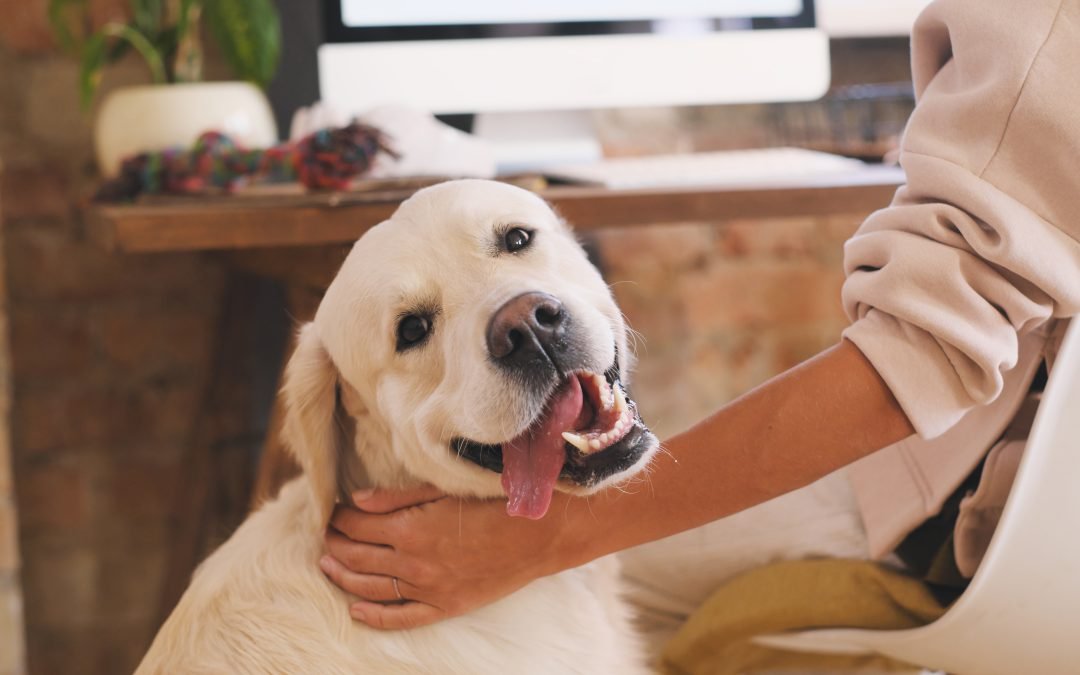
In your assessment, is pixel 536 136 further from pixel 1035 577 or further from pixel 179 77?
pixel 1035 577

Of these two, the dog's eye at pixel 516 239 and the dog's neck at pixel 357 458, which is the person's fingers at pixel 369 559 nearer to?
the dog's neck at pixel 357 458

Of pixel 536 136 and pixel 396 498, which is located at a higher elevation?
pixel 536 136

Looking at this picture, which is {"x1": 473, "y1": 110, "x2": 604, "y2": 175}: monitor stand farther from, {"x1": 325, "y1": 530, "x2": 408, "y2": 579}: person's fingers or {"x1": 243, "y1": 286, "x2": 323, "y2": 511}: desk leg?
{"x1": 325, "y1": 530, "x2": 408, "y2": 579}: person's fingers

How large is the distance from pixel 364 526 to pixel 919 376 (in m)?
0.48

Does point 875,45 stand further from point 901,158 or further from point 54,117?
point 54,117

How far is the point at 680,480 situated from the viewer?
0.91 m

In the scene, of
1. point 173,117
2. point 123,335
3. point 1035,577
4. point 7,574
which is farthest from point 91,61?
point 1035,577

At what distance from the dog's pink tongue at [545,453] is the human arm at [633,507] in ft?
0.26

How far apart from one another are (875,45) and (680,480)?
162cm

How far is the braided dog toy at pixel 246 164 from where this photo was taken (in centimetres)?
129

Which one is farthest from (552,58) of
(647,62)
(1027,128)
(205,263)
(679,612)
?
(1027,128)

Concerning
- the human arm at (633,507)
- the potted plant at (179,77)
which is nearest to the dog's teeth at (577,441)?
the human arm at (633,507)

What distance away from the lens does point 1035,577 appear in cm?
87

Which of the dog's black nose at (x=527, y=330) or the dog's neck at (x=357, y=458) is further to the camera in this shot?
the dog's neck at (x=357, y=458)
